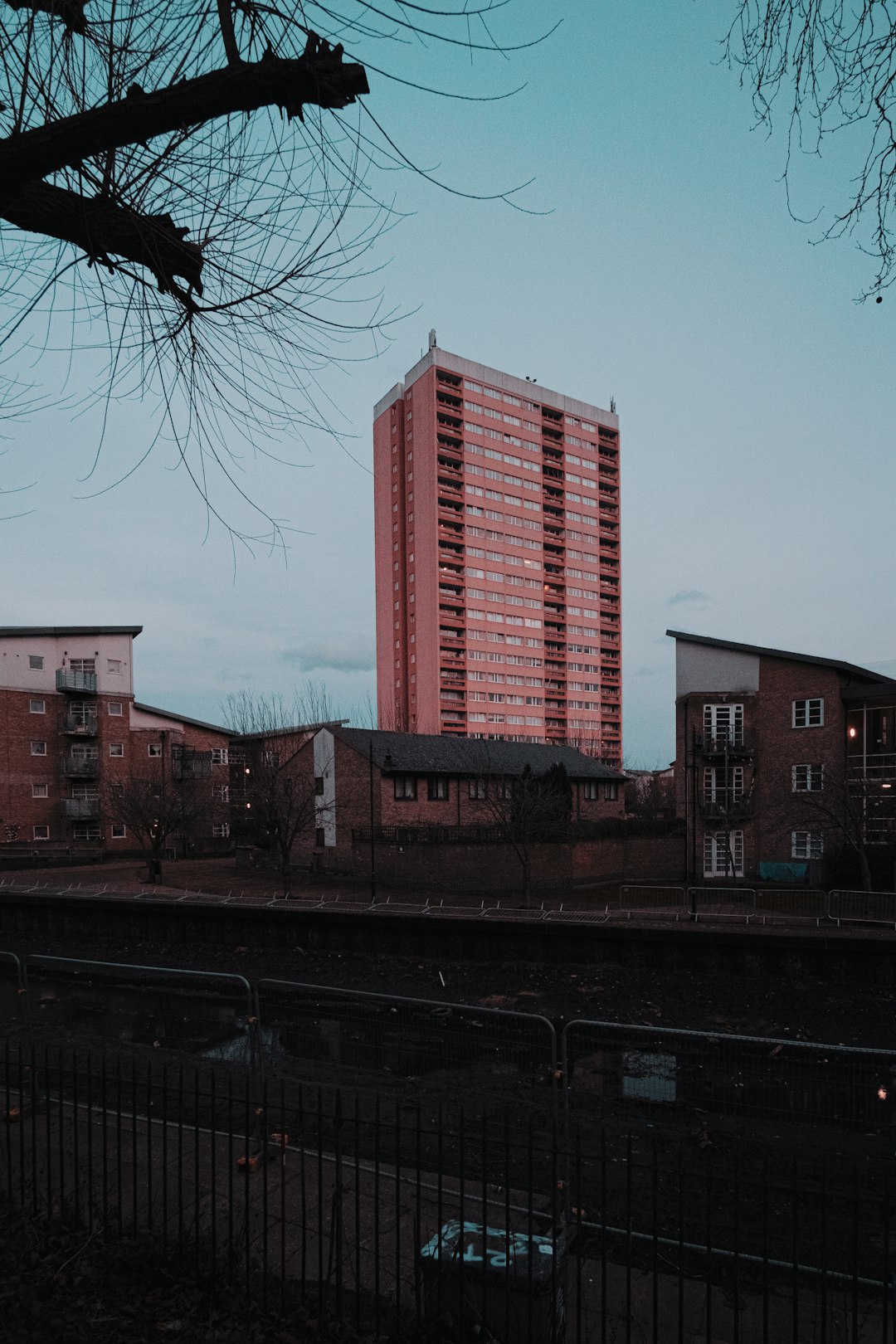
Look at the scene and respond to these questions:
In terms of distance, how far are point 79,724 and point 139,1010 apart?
37525 millimetres

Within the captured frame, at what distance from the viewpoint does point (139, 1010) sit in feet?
52.5

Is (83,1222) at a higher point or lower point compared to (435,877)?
higher

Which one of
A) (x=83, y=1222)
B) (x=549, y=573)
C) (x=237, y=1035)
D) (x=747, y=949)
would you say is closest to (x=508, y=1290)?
(x=83, y=1222)

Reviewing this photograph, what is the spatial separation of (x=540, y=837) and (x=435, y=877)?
15.8 ft

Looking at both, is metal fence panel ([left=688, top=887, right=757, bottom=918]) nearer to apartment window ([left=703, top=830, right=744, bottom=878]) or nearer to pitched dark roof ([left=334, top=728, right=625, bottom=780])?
apartment window ([left=703, top=830, right=744, bottom=878])

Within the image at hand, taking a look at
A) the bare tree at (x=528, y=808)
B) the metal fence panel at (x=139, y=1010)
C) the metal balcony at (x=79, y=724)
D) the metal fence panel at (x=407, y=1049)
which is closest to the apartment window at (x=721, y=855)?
the bare tree at (x=528, y=808)

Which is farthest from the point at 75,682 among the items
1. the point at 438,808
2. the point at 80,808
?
the point at 438,808

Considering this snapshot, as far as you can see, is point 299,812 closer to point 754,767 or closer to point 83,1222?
point 754,767

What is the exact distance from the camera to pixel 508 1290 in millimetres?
4301

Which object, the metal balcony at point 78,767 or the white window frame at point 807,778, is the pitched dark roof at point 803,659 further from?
the metal balcony at point 78,767

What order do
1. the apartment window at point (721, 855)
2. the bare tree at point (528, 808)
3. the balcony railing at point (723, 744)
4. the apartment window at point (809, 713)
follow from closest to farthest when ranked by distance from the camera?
1. the bare tree at point (528, 808)
2. the apartment window at point (809, 713)
3. the balcony railing at point (723, 744)
4. the apartment window at point (721, 855)

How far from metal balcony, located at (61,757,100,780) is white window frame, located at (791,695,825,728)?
1592 inches

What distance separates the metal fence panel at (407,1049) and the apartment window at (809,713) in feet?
86.0

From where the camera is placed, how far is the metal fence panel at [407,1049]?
35.8 feet
